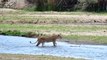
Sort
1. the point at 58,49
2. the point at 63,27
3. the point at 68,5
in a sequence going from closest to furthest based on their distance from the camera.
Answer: the point at 58,49
the point at 63,27
the point at 68,5

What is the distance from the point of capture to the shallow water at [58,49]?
74.2ft

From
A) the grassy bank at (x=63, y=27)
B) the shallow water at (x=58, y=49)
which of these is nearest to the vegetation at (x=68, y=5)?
the grassy bank at (x=63, y=27)

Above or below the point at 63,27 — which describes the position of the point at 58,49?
above

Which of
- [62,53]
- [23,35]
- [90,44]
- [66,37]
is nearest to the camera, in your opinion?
[62,53]

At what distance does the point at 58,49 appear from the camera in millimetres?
25109

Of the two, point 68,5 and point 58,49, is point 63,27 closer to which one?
point 58,49

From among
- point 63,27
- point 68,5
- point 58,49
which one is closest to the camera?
point 58,49

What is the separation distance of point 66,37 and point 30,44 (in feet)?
11.0

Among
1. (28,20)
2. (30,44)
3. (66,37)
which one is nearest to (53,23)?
(28,20)

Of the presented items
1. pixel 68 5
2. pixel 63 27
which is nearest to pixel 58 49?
pixel 63 27

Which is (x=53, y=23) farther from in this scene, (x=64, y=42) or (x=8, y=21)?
(x=64, y=42)

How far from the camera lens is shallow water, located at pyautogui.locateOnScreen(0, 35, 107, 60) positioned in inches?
891

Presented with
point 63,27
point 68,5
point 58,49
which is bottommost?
point 68,5

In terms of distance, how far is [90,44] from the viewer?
27.7 m
